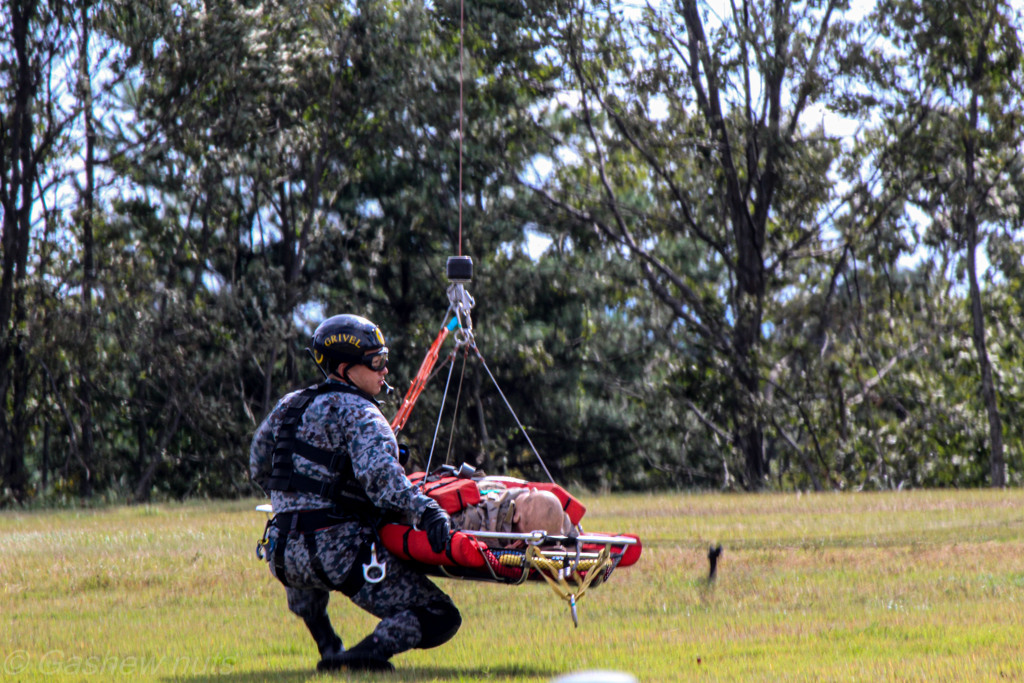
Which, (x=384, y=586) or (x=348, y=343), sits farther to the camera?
(x=348, y=343)

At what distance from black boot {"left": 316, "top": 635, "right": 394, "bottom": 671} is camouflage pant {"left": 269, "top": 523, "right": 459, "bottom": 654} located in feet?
0.15

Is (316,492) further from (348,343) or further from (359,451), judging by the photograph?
(348,343)

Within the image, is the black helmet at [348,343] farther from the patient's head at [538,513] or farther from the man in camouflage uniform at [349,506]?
the patient's head at [538,513]

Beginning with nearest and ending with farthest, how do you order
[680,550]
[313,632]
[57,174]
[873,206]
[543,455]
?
[313,632] → [680,550] → [57,174] → [873,206] → [543,455]

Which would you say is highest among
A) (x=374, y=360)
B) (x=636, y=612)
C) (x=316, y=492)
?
(x=374, y=360)

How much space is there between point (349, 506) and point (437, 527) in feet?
2.15

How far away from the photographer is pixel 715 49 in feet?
Result: 92.0

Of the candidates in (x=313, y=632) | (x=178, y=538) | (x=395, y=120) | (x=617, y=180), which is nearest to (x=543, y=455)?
(x=617, y=180)

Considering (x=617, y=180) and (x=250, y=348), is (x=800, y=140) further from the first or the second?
(x=250, y=348)

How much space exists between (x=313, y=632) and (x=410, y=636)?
772 millimetres

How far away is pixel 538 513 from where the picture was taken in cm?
662

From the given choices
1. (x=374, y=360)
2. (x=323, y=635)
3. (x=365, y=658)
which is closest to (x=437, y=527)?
(x=365, y=658)

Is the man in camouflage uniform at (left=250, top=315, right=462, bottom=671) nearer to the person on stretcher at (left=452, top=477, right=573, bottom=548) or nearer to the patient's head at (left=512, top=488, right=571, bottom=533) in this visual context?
the person on stretcher at (left=452, top=477, right=573, bottom=548)

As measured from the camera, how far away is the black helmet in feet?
22.1
